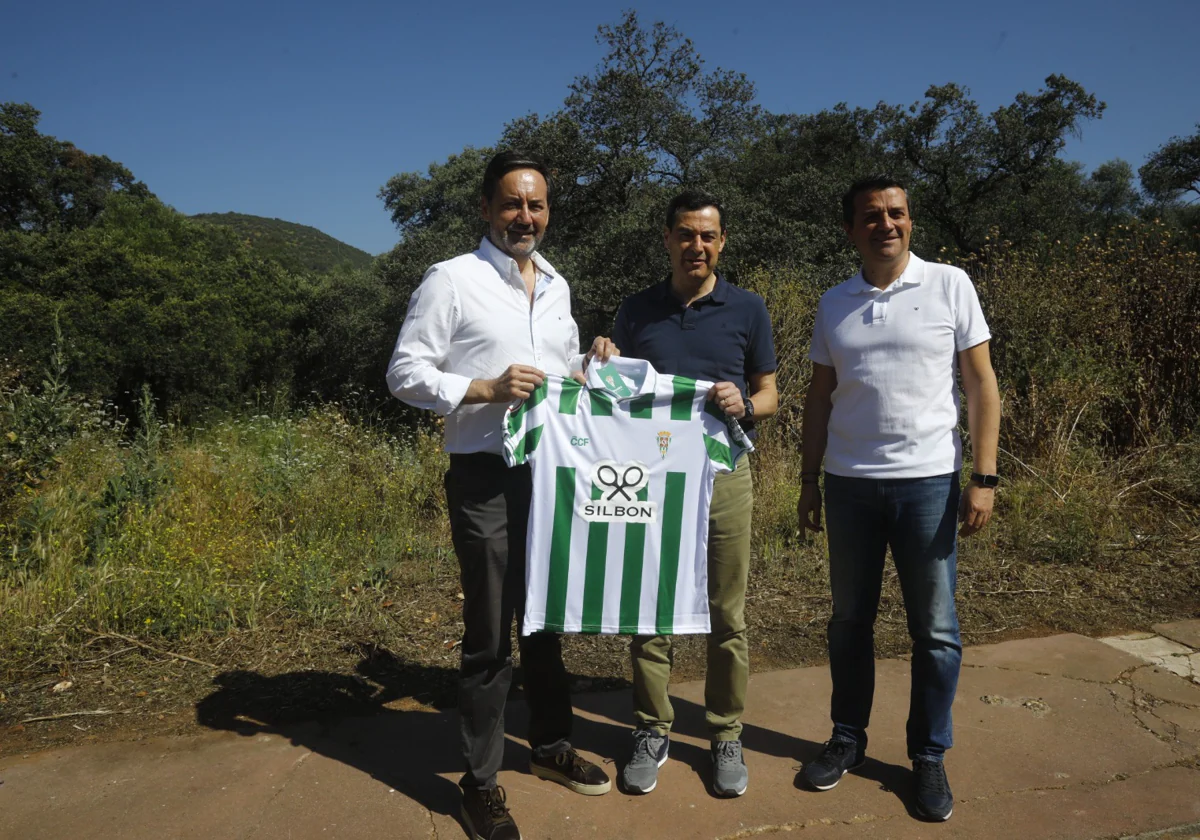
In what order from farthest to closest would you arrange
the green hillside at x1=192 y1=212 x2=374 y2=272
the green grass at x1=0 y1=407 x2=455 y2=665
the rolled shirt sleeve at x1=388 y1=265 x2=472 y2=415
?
the green hillside at x1=192 y1=212 x2=374 y2=272 → the green grass at x1=0 y1=407 x2=455 y2=665 → the rolled shirt sleeve at x1=388 y1=265 x2=472 y2=415

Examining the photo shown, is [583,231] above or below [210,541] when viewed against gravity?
above

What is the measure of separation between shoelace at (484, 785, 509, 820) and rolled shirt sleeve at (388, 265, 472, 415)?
135 centimetres

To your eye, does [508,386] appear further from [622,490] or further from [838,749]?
[838,749]

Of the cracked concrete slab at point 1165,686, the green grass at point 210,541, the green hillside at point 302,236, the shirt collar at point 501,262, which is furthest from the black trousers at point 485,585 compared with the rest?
the green hillside at point 302,236

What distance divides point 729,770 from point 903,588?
3.16 feet

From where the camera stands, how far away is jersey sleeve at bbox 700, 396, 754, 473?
10.3 ft

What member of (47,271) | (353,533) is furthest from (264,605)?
→ (47,271)

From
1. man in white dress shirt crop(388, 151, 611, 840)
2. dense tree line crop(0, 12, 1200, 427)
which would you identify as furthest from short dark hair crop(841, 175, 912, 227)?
dense tree line crop(0, 12, 1200, 427)

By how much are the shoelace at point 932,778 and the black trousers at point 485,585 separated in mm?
1565

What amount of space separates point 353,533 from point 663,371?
10.6 feet

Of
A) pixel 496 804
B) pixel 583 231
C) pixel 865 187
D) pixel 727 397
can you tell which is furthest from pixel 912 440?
pixel 583 231

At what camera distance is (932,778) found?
3.11 m

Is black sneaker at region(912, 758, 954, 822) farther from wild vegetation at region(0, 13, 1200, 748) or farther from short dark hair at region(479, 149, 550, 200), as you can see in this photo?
short dark hair at region(479, 149, 550, 200)

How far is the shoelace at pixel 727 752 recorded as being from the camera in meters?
3.25
